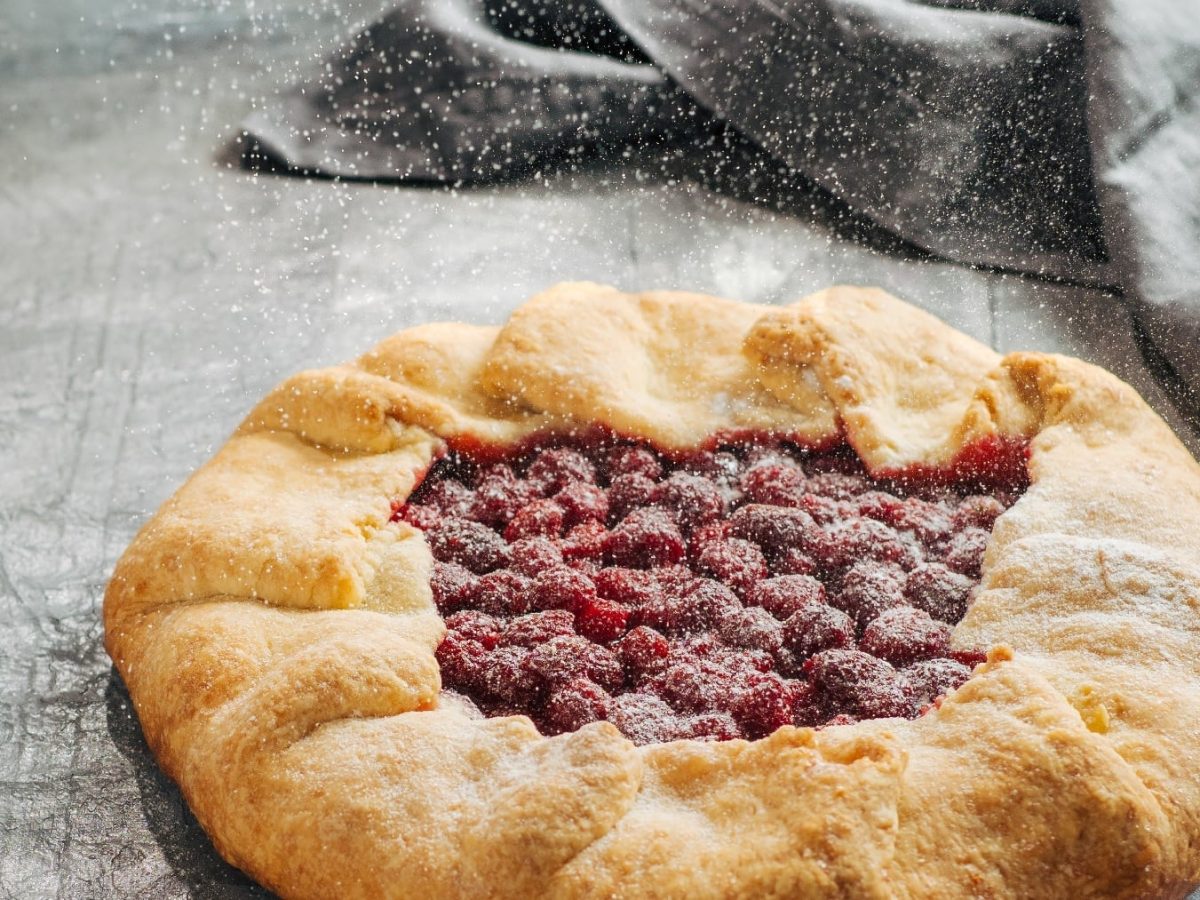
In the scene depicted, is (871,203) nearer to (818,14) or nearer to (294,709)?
(818,14)

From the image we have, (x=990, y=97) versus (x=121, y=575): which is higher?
(x=990, y=97)

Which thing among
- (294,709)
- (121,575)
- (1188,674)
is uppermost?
(1188,674)

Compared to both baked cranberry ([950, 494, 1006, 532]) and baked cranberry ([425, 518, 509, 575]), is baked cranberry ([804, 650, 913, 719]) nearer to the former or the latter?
baked cranberry ([950, 494, 1006, 532])

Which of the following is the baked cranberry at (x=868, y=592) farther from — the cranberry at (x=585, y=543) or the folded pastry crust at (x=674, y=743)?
the cranberry at (x=585, y=543)

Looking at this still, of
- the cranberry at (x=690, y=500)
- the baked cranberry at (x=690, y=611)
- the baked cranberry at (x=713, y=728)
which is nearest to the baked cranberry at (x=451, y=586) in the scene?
the baked cranberry at (x=690, y=611)

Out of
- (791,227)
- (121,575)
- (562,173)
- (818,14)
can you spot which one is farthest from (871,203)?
(121,575)

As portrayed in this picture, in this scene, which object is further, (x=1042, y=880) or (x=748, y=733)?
(x=748, y=733)
